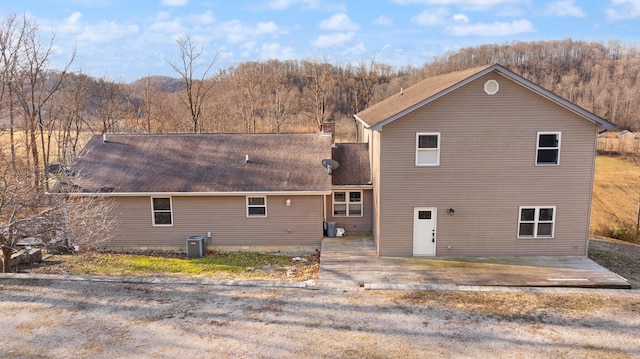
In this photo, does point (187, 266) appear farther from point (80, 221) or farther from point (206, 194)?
point (80, 221)

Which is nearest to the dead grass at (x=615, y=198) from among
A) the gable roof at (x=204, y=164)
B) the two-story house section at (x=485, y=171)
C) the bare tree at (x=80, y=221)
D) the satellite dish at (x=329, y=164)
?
the two-story house section at (x=485, y=171)

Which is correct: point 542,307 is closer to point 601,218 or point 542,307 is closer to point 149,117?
point 601,218

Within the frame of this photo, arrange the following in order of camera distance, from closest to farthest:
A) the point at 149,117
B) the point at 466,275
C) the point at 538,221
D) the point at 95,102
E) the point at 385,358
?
1. the point at 385,358
2. the point at 466,275
3. the point at 538,221
4. the point at 95,102
5. the point at 149,117

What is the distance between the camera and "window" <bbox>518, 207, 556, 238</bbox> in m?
12.7

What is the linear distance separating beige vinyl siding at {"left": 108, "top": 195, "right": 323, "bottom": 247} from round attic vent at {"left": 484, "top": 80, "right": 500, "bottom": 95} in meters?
6.39

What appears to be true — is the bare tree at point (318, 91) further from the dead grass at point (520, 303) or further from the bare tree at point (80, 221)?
the dead grass at point (520, 303)

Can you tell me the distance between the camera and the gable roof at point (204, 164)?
14.6 metres

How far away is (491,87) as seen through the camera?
12.0m

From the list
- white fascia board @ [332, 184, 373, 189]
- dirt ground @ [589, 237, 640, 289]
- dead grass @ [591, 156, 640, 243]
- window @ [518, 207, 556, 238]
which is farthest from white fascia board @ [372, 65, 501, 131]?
dead grass @ [591, 156, 640, 243]

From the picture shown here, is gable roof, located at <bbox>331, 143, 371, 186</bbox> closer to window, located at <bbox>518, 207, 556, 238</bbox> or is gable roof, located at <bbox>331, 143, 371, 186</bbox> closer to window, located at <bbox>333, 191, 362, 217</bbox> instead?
window, located at <bbox>333, 191, 362, 217</bbox>

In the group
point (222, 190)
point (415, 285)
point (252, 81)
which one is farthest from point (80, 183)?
point (252, 81)

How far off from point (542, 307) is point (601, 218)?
57.9 ft

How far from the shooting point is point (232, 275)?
12039 millimetres

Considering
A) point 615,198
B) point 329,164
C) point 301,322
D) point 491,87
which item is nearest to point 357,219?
point 329,164
